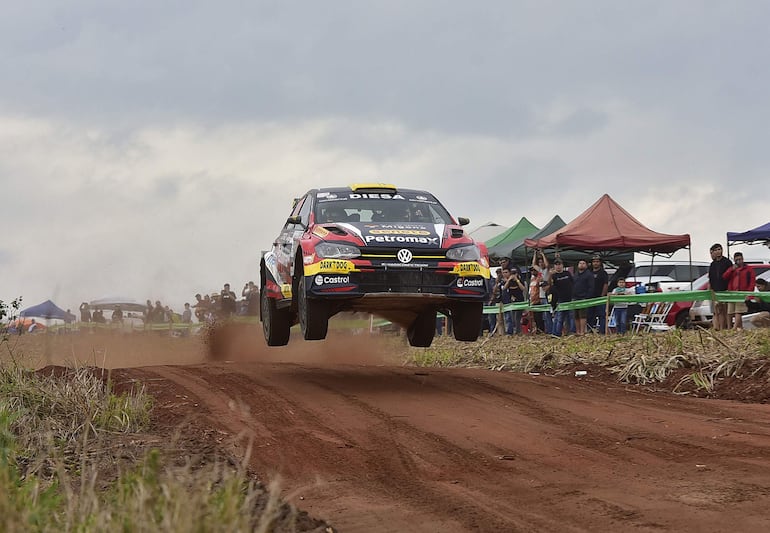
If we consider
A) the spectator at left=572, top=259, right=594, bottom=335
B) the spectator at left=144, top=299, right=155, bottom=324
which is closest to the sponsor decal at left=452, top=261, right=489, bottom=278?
the spectator at left=572, top=259, right=594, bottom=335

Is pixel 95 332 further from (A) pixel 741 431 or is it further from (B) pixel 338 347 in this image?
(A) pixel 741 431

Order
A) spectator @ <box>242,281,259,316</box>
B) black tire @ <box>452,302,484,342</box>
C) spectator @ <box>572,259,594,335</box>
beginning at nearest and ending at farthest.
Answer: black tire @ <box>452,302,484,342</box> → spectator @ <box>242,281,259,316</box> → spectator @ <box>572,259,594,335</box>

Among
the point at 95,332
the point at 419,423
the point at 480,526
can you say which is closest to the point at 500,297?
the point at 95,332

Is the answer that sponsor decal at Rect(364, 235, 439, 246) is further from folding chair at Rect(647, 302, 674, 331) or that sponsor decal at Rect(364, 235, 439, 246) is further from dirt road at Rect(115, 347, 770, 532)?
folding chair at Rect(647, 302, 674, 331)

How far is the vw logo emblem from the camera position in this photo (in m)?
9.85

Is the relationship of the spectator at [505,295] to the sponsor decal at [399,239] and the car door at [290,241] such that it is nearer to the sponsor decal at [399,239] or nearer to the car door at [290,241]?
the car door at [290,241]

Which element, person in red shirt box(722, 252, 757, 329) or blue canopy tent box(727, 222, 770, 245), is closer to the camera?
person in red shirt box(722, 252, 757, 329)

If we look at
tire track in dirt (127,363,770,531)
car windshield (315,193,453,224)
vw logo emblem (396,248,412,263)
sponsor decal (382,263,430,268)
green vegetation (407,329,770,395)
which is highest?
car windshield (315,193,453,224)

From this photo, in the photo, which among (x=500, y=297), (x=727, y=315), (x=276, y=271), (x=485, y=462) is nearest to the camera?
(x=485, y=462)

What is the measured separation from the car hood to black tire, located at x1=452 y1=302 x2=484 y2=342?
0.84m

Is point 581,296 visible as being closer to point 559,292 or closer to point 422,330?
point 559,292

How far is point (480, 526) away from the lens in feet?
16.7

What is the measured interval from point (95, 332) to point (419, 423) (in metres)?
13.1

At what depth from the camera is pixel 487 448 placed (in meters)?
7.41
